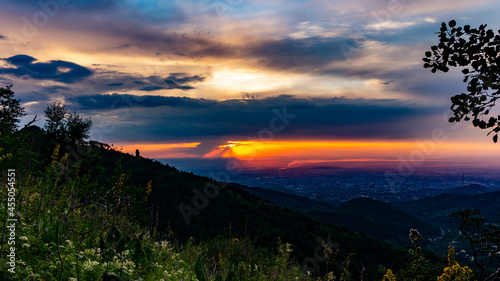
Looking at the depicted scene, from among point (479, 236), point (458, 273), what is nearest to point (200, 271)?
point (458, 273)

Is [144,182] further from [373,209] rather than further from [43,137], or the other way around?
[373,209]

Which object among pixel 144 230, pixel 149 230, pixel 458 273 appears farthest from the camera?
pixel 149 230

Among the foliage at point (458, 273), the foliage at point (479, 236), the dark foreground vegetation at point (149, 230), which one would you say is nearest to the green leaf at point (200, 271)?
the dark foreground vegetation at point (149, 230)

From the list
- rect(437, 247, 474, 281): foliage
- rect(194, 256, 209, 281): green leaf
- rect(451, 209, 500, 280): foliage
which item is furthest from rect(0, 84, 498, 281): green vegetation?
rect(437, 247, 474, 281): foliage

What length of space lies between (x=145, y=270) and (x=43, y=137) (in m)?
17.5

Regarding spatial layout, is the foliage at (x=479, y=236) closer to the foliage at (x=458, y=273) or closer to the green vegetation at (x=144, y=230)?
the green vegetation at (x=144, y=230)

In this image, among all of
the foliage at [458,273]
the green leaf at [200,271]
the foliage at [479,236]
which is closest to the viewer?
the green leaf at [200,271]

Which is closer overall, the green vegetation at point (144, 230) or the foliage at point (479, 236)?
the green vegetation at point (144, 230)

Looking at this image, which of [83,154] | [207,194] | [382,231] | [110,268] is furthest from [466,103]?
[382,231]

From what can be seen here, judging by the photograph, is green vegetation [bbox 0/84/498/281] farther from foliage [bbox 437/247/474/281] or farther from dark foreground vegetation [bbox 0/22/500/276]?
foliage [bbox 437/247/474/281]

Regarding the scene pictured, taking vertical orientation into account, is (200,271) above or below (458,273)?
above

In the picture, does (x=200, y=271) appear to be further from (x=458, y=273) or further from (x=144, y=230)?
(x=458, y=273)

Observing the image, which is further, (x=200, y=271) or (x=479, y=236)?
(x=479, y=236)

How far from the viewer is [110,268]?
2783 mm
